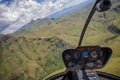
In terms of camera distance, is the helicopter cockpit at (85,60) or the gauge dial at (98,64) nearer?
the helicopter cockpit at (85,60)

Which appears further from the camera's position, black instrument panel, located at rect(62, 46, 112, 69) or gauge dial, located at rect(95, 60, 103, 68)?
gauge dial, located at rect(95, 60, 103, 68)

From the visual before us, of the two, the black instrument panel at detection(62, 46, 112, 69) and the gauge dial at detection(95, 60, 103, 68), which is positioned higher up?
the black instrument panel at detection(62, 46, 112, 69)

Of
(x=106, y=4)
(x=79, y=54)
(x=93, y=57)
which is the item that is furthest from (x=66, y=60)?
(x=106, y=4)

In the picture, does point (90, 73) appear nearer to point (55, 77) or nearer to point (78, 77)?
point (78, 77)

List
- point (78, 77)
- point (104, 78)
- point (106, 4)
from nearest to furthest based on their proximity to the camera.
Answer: point (106, 4) → point (78, 77) → point (104, 78)

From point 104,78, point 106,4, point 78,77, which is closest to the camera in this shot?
point 106,4

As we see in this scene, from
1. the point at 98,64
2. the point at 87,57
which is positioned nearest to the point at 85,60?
the point at 87,57

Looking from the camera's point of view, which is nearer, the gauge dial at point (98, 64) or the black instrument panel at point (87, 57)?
the black instrument panel at point (87, 57)

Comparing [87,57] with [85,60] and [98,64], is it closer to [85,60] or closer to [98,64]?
[85,60]

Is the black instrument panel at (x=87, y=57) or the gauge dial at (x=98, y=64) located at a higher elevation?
the black instrument panel at (x=87, y=57)
